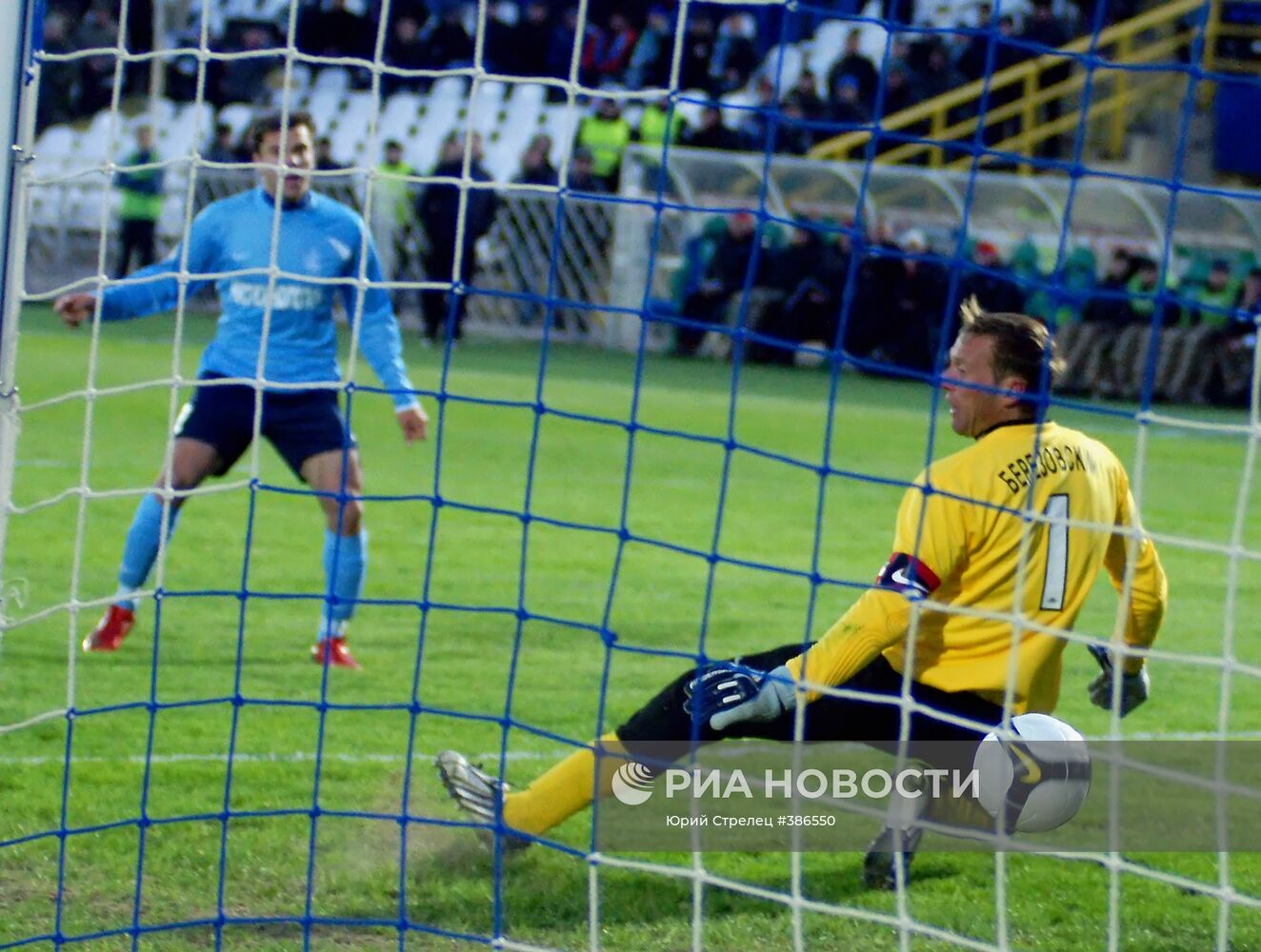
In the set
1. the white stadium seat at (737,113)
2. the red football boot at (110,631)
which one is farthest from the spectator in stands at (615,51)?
the red football boot at (110,631)

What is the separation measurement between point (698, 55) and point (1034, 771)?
2055cm

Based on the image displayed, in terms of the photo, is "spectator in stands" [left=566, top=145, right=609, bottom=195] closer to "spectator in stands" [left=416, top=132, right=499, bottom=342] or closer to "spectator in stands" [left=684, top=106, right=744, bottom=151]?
"spectator in stands" [left=416, top=132, right=499, bottom=342]

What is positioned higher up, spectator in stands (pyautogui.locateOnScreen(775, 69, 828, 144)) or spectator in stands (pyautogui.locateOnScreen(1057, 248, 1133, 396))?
spectator in stands (pyautogui.locateOnScreen(775, 69, 828, 144))

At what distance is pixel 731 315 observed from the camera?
1980cm

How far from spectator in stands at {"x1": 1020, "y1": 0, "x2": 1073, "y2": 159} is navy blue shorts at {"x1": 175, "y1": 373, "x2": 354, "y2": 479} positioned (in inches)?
641

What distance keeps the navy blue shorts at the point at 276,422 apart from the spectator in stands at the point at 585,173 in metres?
14.4

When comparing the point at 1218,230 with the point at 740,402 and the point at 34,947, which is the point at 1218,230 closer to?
the point at 740,402

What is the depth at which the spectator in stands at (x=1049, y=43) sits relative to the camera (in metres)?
22.1

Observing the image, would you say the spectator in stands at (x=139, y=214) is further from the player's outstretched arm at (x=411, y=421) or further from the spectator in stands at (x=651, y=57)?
the player's outstretched arm at (x=411, y=421)

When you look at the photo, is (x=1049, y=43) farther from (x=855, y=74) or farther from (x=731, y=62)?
(x=731, y=62)

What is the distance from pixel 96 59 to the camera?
25.3 m

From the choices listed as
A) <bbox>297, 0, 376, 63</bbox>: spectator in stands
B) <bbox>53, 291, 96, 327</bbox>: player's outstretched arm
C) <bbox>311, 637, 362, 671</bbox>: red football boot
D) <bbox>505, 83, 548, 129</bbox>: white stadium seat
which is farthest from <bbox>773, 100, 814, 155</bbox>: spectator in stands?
<bbox>53, 291, 96, 327</bbox>: player's outstretched arm

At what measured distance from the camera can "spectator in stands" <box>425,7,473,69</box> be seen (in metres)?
23.9

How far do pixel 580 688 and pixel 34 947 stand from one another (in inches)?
108
